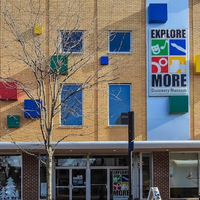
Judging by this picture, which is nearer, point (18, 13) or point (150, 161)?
point (18, 13)

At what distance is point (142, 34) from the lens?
23172 mm

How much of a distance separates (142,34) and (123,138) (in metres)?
4.76

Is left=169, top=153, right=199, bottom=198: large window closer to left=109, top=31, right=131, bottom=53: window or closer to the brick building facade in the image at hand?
the brick building facade

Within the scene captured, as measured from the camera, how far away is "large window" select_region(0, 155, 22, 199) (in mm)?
23875

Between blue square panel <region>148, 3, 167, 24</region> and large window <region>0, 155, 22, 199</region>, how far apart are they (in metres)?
8.86

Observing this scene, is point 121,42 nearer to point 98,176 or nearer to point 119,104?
point 119,104

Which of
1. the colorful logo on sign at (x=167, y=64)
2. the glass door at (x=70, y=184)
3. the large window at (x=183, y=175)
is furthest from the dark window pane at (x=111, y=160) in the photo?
the colorful logo on sign at (x=167, y=64)

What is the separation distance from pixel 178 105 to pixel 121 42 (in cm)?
381

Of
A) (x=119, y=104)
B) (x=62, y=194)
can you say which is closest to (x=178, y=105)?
(x=119, y=104)

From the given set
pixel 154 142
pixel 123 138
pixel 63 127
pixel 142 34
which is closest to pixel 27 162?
pixel 63 127

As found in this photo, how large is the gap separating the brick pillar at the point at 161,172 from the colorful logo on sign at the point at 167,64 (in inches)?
119

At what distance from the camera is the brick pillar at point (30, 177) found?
23.6 metres

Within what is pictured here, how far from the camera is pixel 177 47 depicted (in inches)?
909

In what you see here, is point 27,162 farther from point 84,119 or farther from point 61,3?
point 61,3
